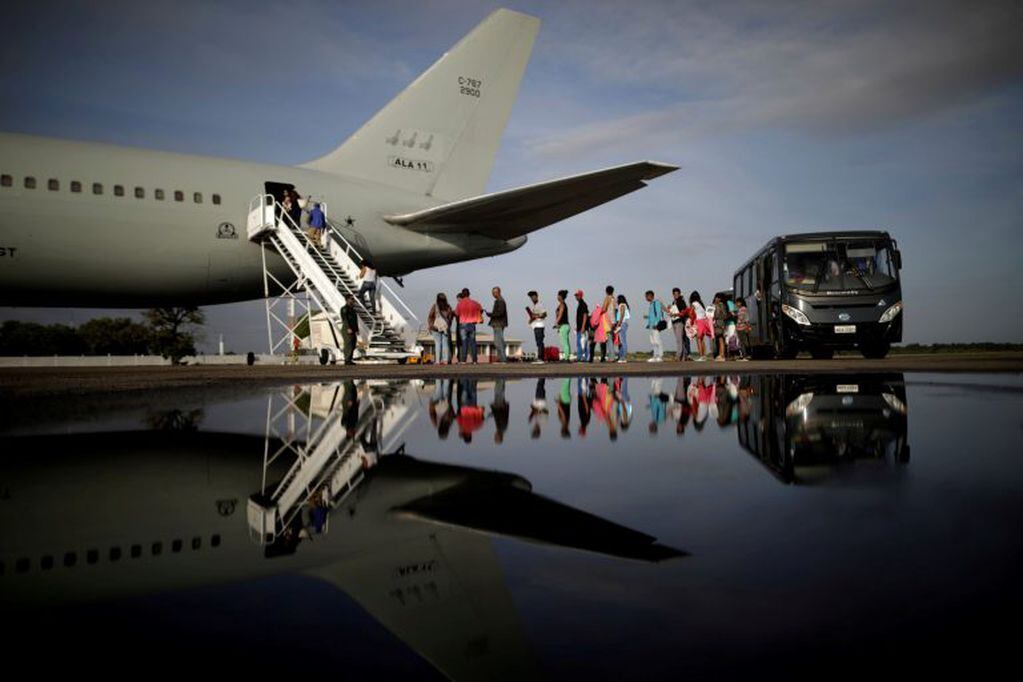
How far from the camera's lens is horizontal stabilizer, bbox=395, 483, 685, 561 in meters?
1.15

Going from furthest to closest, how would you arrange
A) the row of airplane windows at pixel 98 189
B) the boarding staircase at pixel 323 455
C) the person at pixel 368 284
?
the person at pixel 368 284
the row of airplane windows at pixel 98 189
the boarding staircase at pixel 323 455

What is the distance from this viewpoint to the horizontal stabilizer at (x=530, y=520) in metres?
1.15

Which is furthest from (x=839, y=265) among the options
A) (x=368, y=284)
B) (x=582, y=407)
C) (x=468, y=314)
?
(x=582, y=407)

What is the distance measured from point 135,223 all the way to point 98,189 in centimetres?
76

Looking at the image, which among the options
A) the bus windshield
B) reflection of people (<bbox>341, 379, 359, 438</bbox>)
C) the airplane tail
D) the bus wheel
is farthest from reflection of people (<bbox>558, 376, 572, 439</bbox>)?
the airplane tail

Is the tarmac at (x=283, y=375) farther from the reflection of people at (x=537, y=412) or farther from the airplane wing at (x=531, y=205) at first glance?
the airplane wing at (x=531, y=205)

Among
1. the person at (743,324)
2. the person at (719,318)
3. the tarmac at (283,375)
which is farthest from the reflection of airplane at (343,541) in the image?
the person at (743,324)

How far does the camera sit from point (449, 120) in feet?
52.9

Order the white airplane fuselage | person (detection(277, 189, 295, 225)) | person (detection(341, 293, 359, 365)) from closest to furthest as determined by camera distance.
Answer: the white airplane fuselage, person (detection(341, 293, 359, 365)), person (detection(277, 189, 295, 225))

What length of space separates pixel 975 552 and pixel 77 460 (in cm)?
236

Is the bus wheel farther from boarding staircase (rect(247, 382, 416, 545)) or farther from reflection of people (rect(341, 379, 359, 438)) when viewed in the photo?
boarding staircase (rect(247, 382, 416, 545))

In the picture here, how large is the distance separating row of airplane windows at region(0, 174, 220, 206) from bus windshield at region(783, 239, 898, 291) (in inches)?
439

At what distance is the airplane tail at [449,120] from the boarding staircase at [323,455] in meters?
12.5

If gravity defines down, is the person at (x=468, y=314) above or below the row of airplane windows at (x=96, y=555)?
above
